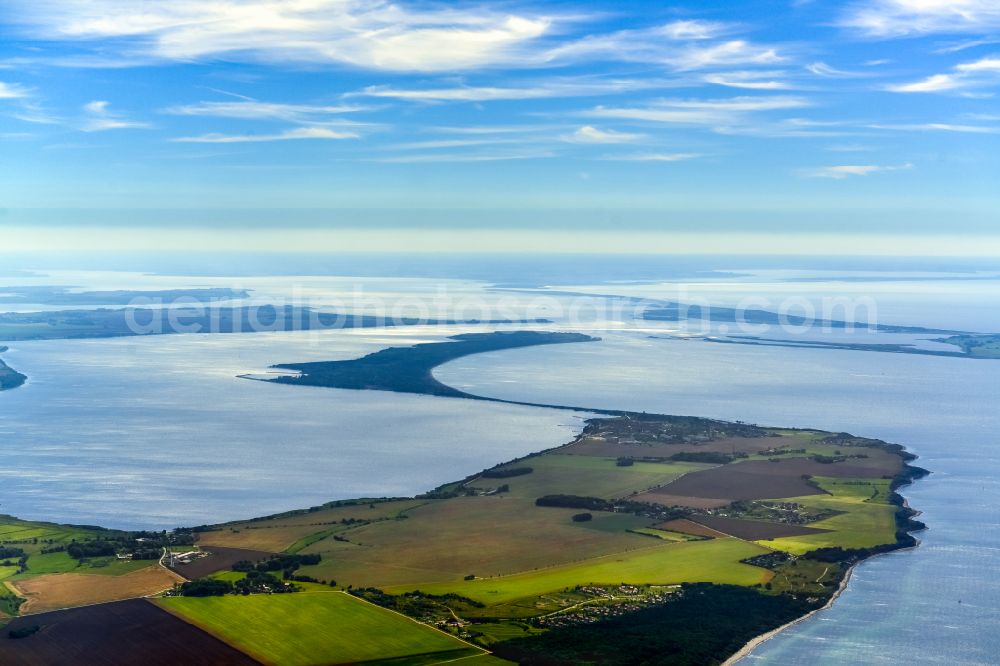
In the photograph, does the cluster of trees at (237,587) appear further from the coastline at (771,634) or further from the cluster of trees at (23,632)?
the coastline at (771,634)

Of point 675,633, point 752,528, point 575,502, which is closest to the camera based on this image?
point 675,633

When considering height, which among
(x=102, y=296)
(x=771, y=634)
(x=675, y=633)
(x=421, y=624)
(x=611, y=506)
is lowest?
(x=771, y=634)

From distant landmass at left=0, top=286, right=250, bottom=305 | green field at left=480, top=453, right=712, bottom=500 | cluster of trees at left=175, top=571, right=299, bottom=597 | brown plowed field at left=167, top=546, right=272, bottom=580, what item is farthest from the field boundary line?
distant landmass at left=0, top=286, right=250, bottom=305

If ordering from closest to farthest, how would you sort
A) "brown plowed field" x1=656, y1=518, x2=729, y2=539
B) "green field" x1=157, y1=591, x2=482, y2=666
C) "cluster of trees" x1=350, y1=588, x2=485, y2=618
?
"green field" x1=157, y1=591, x2=482, y2=666
"cluster of trees" x1=350, y1=588, x2=485, y2=618
"brown plowed field" x1=656, y1=518, x2=729, y2=539

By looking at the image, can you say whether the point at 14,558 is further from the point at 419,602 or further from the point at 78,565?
the point at 419,602

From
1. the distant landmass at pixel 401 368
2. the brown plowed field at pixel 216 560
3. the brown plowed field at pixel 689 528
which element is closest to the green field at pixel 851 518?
the brown plowed field at pixel 689 528

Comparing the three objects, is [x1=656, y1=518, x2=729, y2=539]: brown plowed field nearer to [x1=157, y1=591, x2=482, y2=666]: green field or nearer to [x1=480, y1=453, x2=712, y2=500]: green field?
[x1=480, y1=453, x2=712, y2=500]: green field

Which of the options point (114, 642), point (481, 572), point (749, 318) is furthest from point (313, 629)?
point (749, 318)
